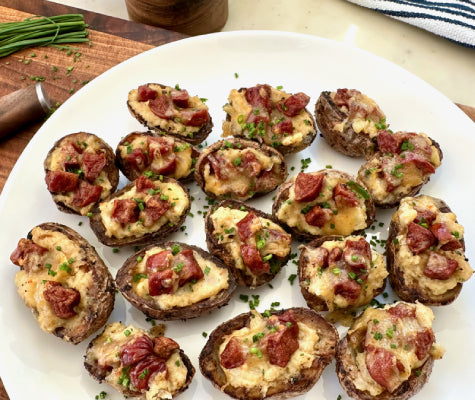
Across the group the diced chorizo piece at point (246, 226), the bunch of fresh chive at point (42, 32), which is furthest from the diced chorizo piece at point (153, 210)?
the bunch of fresh chive at point (42, 32)

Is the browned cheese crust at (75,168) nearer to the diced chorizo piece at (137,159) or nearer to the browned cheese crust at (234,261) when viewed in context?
the diced chorizo piece at (137,159)

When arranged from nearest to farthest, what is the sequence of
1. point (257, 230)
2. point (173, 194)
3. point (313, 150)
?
point (257, 230)
point (173, 194)
point (313, 150)

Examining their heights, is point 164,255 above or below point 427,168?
below

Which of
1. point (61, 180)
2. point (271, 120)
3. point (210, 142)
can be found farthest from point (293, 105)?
point (61, 180)

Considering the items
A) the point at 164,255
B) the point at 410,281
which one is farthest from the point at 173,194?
the point at 410,281

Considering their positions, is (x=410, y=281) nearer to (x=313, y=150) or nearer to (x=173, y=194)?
(x=313, y=150)

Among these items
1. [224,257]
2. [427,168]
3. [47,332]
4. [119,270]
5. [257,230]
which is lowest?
[47,332]
